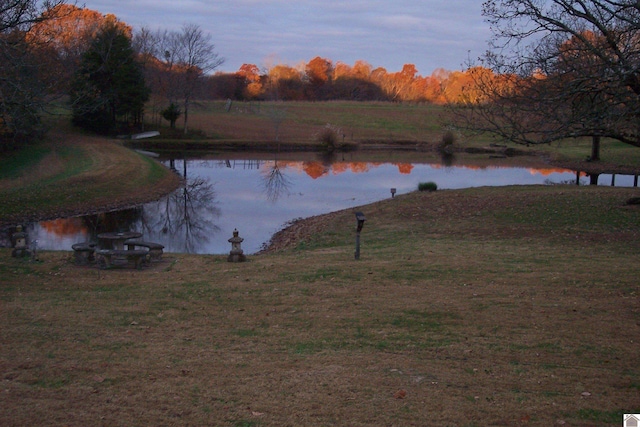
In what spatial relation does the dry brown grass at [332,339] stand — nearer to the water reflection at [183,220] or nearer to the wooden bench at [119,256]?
the wooden bench at [119,256]

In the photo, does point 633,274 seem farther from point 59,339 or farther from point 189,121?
point 189,121

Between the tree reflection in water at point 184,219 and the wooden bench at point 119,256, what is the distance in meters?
5.44

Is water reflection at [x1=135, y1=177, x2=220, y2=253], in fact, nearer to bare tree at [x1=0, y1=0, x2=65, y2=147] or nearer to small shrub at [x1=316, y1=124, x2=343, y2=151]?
bare tree at [x1=0, y1=0, x2=65, y2=147]

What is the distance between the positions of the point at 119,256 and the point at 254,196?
1847 centimetres

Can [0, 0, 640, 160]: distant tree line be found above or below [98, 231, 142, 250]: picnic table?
above

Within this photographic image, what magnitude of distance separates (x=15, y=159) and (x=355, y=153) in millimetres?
31117

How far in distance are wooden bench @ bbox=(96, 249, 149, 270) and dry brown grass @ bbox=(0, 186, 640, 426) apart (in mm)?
402

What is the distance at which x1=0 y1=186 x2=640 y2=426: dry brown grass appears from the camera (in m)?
5.29

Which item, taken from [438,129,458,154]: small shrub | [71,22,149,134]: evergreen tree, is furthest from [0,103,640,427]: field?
[438,129,458,154]: small shrub

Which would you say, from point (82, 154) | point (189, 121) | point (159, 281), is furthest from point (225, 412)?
point (189, 121)

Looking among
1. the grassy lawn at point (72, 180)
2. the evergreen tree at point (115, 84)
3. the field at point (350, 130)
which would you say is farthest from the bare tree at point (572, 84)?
the evergreen tree at point (115, 84)

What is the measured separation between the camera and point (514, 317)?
816 cm

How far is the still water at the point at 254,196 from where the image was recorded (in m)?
21.3

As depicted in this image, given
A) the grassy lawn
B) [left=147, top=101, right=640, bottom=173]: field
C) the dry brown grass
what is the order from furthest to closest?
[left=147, top=101, right=640, bottom=173]: field
the grassy lawn
the dry brown grass
